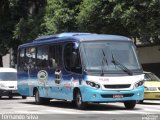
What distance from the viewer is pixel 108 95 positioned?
19.3 meters

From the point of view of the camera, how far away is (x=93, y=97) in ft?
63.1

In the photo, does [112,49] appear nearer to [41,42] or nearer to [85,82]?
[85,82]

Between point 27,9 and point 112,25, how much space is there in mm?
16428

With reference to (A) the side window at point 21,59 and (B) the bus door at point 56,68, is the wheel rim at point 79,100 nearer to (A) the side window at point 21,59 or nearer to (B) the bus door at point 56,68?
(B) the bus door at point 56,68

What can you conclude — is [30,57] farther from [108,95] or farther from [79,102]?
[108,95]

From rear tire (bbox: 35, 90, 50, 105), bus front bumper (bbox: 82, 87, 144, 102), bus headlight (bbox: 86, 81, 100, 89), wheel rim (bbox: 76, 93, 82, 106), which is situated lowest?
rear tire (bbox: 35, 90, 50, 105)

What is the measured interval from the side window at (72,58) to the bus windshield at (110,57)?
33cm

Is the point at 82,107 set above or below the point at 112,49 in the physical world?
below

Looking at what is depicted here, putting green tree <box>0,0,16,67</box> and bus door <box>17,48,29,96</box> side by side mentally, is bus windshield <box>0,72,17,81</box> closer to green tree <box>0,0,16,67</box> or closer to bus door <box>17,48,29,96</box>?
bus door <box>17,48,29,96</box>

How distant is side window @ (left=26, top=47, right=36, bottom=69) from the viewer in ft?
80.2

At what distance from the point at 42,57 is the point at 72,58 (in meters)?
3.53

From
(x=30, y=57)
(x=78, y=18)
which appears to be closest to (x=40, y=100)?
(x=30, y=57)

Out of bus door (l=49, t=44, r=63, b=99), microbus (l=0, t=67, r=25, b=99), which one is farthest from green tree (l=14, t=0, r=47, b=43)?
bus door (l=49, t=44, r=63, b=99)

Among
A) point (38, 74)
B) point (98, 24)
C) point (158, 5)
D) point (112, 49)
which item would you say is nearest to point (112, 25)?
point (98, 24)
